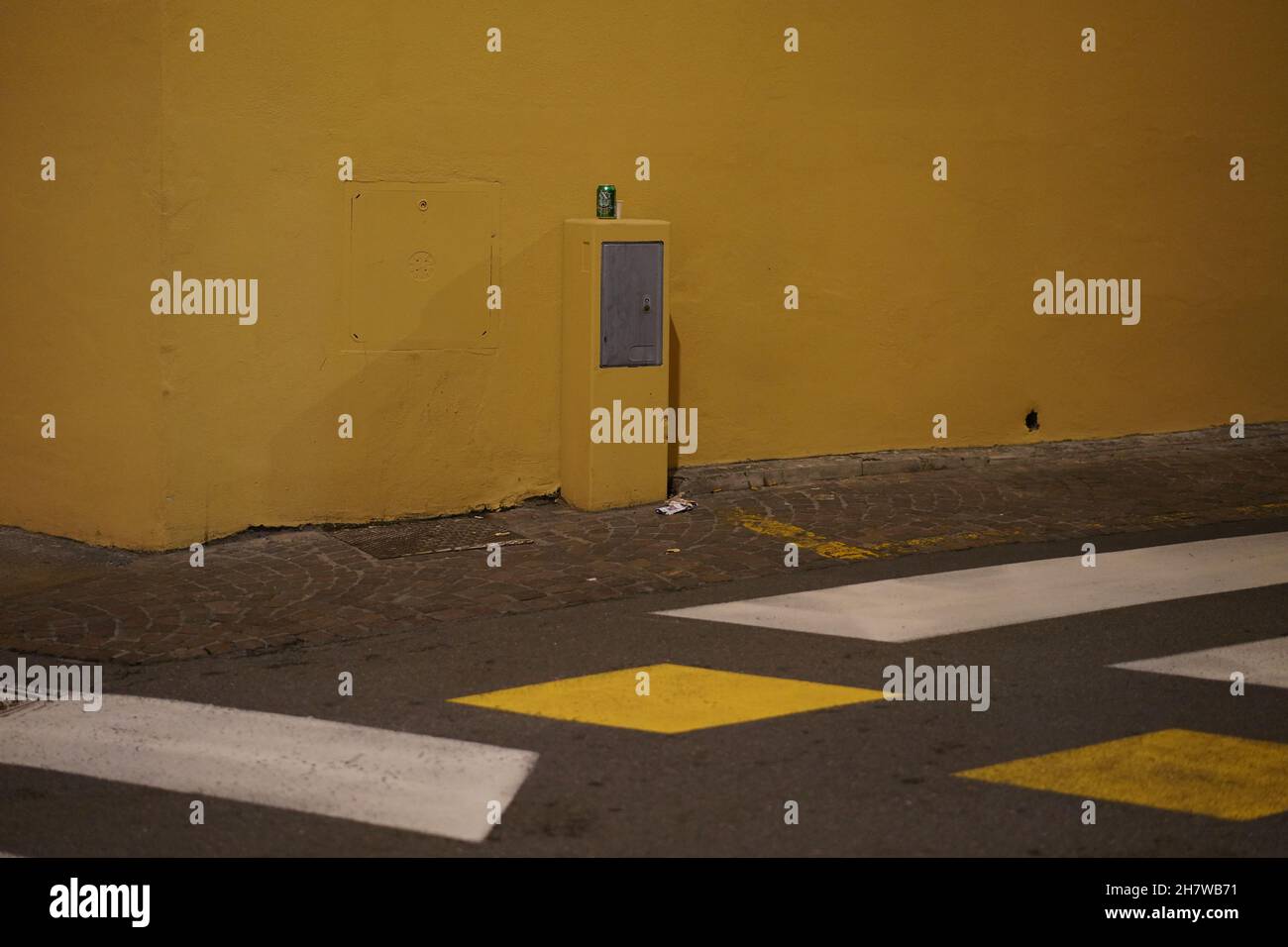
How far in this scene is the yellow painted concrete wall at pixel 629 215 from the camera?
9.37 m

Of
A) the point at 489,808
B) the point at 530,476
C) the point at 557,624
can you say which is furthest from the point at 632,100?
the point at 489,808

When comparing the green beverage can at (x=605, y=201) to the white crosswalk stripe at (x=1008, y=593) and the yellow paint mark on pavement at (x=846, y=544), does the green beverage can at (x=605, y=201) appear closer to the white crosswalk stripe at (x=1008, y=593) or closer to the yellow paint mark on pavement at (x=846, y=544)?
the yellow paint mark on pavement at (x=846, y=544)

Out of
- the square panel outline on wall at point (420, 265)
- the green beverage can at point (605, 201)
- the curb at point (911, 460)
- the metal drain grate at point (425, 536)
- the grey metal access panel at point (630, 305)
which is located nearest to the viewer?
the metal drain grate at point (425, 536)

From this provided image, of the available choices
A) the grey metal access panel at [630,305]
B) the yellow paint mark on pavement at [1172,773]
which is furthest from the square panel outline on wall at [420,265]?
the yellow paint mark on pavement at [1172,773]

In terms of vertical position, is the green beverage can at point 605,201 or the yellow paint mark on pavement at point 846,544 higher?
the green beverage can at point 605,201

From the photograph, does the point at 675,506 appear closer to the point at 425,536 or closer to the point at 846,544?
the point at 846,544

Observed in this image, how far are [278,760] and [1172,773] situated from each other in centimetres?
342

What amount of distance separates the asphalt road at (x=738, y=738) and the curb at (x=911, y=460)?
2.07 meters

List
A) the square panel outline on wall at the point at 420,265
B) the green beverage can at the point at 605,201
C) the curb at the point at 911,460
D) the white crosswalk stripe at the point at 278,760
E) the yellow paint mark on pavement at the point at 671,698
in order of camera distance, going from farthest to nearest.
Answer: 1. the curb at the point at 911,460
2. the green beverage can at the point at 605,201
3. the square panel outline on wall at the point at 420,265
4. the yellow paint mark on pavement at the point at 671,698
5. the white crosswalk stripe at the point at 278,760

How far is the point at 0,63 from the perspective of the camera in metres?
9.52

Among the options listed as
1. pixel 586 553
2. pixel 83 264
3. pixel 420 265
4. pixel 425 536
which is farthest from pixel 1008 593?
pixel 83 264
